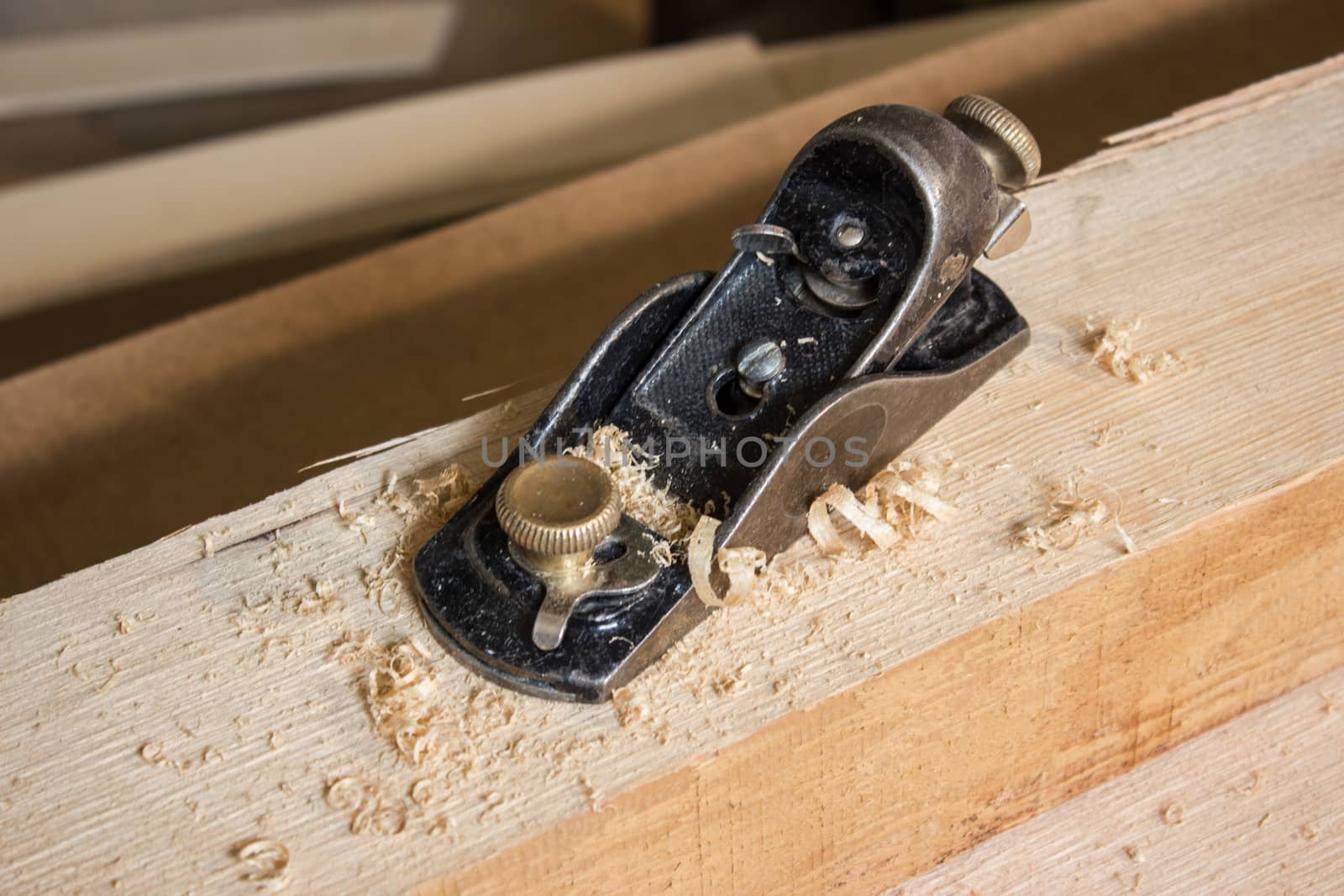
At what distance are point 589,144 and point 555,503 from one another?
5.18 feet

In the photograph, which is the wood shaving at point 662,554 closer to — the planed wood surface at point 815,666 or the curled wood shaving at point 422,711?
the planed wood surface at point 815,666

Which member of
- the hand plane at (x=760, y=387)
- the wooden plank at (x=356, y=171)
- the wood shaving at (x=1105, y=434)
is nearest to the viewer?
the hand plane at (x=760, y=387)

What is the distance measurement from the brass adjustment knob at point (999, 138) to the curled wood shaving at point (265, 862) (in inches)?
38.6

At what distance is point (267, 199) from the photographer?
243 cm

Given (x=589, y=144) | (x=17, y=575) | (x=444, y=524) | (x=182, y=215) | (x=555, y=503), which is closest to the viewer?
(x=555, y=503)

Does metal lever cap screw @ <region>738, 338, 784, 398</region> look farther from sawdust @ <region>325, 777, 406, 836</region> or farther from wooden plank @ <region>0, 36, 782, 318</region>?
wooden plank @ <region>0, 36, 782, 318</region>

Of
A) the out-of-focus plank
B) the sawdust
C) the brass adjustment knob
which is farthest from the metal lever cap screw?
the out-of-focus plank

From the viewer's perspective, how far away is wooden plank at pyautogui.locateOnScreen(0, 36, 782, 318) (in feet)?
7.64

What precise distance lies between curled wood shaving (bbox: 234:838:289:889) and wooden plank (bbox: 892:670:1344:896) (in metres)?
0.71

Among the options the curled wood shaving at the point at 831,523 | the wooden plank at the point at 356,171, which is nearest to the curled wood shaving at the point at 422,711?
the curled wood shaving at the point at 831,523

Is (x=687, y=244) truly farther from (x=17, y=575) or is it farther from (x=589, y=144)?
(x=17, y=575)

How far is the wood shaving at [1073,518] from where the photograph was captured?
1.30 m

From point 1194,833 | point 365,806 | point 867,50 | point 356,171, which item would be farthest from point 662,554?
point 867,50

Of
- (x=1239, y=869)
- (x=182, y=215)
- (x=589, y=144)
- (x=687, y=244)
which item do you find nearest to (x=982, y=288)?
(x=1239, y=869)
